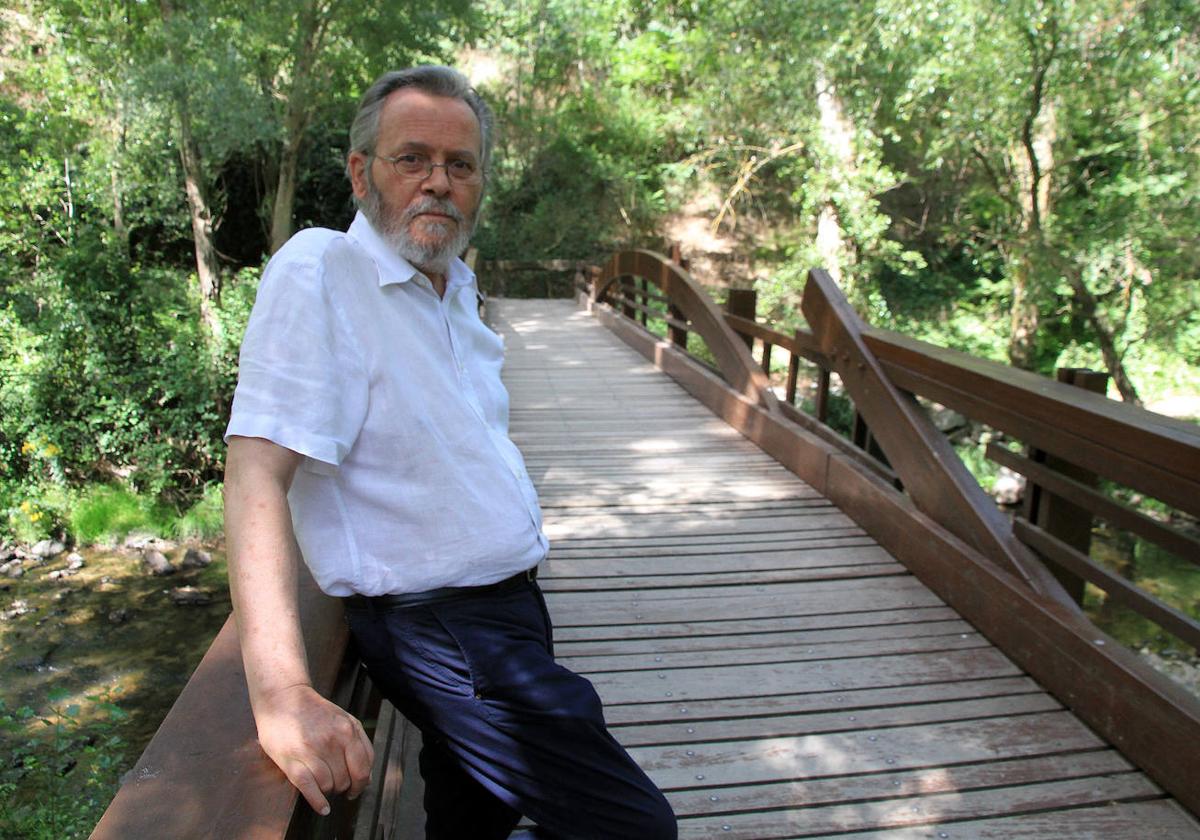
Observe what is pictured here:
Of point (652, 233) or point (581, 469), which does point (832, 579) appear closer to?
point (581, 469)

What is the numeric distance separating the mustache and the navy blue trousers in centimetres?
63

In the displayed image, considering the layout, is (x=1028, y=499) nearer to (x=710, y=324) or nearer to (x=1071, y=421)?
(x=1071, y=421)

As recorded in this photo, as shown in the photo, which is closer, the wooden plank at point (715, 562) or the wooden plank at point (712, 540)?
the wooden plank at point (715, 562)

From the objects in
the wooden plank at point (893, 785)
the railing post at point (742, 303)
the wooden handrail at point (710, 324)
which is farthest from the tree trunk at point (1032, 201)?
the wooden plank at point (893, 785)

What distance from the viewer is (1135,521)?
Result: 7.67ft

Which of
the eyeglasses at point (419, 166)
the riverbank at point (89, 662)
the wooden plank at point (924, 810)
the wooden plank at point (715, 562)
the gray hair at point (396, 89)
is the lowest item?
the riverbank at point (89, 662)

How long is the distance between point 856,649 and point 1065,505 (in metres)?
0.77

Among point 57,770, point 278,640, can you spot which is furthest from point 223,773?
point 57,770

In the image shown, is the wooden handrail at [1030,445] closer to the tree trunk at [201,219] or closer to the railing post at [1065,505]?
the railing post at [1065,505]

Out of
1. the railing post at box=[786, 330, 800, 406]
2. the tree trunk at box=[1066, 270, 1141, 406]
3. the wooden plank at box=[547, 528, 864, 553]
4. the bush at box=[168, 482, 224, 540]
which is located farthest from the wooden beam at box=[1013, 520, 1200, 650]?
the tree trunk at box=[1066, 270, 1141, 406]

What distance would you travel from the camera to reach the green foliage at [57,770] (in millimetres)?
4246

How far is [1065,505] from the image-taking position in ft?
9.20

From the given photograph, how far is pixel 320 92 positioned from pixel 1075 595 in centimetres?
1227

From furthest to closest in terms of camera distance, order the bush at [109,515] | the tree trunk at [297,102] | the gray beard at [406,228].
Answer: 1. the tree trunk at [297,102]
2. the bush at [109,515]
3. the gray beard at [406,228]
